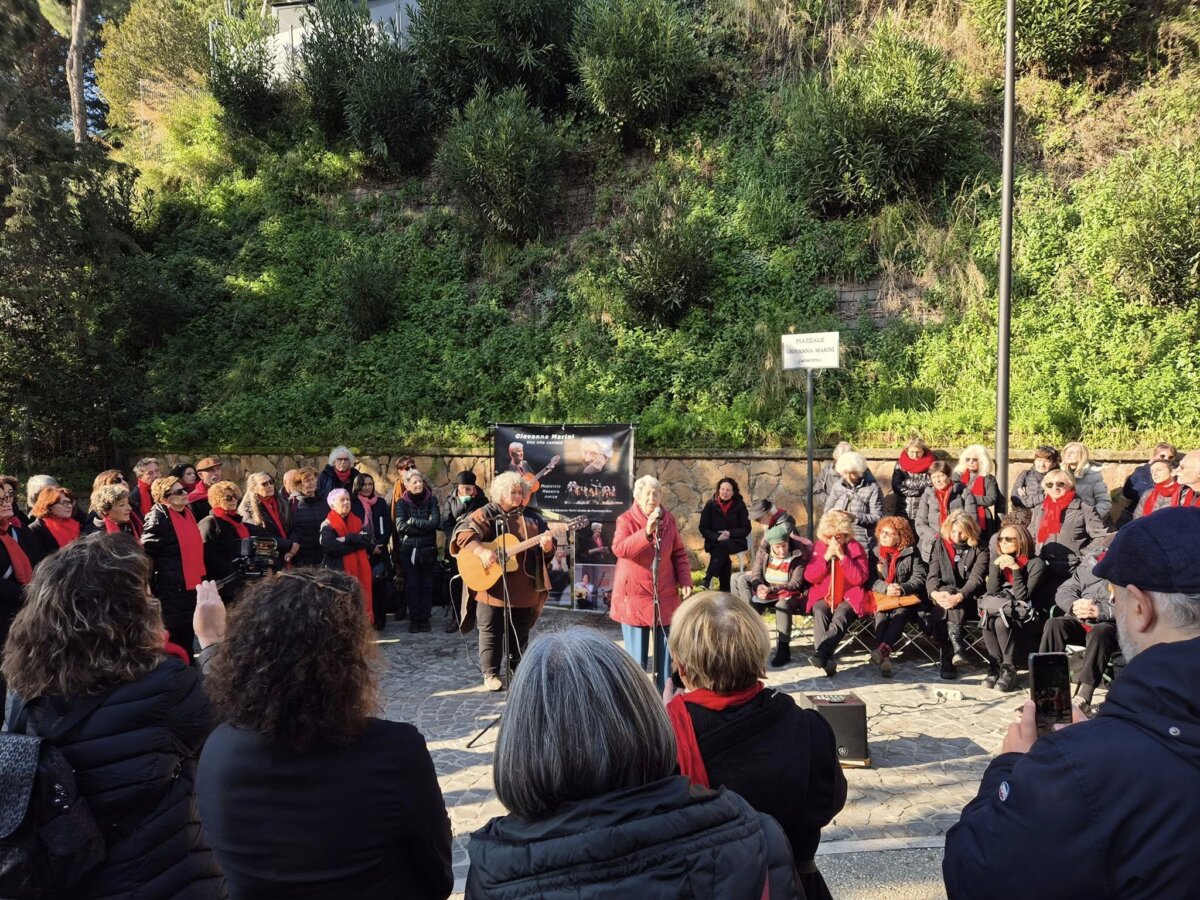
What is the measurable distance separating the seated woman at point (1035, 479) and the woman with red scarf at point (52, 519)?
31.1ft

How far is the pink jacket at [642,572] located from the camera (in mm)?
6391

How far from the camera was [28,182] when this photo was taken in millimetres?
12922

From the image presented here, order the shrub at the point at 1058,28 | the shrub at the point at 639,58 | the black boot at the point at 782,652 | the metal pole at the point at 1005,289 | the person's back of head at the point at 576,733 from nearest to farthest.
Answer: the person's back of head at the point at 576,733 → the black boot at the point at 782,652 → the metal pole at the point at 1005,289 → the shrub at the point at 1058,28 → the shrub at the point at 639,58

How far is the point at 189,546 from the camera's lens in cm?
681

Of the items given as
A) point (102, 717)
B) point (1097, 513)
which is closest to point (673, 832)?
point (102, 717)

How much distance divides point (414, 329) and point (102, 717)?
1354 cm

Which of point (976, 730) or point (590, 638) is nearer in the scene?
point (590, 638)

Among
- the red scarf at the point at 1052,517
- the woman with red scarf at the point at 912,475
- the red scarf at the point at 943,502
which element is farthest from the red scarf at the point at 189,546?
the red scarf at the point at 1052,517

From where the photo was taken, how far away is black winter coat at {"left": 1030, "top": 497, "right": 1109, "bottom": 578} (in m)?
7.31

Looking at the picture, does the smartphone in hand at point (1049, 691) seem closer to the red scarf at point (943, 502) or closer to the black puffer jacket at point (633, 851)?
the black puffer jacket at point (633, 851)

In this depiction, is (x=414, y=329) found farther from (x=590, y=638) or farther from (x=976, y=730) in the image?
(x=590, y=638)

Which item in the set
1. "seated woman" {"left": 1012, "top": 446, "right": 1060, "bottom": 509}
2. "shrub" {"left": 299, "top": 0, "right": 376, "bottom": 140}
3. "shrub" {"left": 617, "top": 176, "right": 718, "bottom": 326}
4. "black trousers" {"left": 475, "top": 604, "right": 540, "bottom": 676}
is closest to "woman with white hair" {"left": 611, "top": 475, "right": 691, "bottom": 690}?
"black trousers" {"left": 475, "top": 604, "right": 540, "bottom": 676}

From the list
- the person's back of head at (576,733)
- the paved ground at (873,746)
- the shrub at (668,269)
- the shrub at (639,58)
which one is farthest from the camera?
the shrub at (639,58)

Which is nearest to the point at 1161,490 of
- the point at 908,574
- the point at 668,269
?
the point at 908,574
